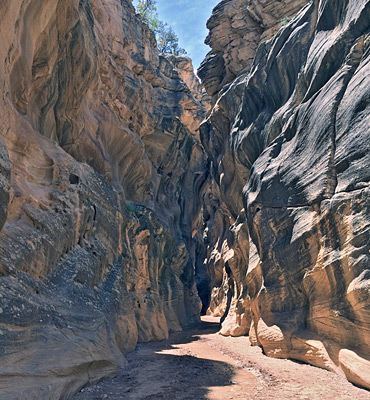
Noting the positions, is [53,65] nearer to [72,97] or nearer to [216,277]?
[72,97]

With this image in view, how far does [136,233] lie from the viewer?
20.6m

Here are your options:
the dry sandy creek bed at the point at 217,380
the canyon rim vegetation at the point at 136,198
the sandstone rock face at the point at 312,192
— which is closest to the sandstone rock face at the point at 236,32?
the canyon rim vegetation at the point at 136,198

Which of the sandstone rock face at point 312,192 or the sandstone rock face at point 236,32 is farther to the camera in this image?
the sandstone rock face at point 236,32

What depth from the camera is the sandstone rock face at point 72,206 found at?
24.7 ft

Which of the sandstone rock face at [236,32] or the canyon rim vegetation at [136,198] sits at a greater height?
the sandstone rock face at [236,32]

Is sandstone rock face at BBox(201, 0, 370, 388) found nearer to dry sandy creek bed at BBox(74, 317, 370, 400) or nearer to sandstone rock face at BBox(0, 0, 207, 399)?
dry sandy creek bed at BBox(74, 317, 370, 400)

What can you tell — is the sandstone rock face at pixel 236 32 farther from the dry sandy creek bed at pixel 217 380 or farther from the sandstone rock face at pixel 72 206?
the dry sandy creek bed at pixel 217 380

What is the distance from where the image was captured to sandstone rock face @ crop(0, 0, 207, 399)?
752 cm

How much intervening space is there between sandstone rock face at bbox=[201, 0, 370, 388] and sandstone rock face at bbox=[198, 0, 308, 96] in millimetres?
7127

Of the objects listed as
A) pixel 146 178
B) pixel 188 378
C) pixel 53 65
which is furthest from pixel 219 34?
pixel 188 378

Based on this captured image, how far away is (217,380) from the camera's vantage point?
1034cm

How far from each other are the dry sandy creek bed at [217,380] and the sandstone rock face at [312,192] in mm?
750

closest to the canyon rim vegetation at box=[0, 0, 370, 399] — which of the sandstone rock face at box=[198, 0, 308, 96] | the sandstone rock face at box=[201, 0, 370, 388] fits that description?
the sandstone rock face at box=[201, 0, 370, 388]

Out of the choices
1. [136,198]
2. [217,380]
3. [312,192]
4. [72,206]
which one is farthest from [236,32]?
[217,380]
